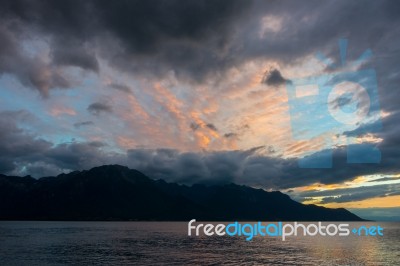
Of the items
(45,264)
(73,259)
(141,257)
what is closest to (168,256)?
(141,257)

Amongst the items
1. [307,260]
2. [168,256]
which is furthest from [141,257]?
[307,260]

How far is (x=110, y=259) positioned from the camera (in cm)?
8394

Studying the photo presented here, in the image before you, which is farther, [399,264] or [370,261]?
[370,261]

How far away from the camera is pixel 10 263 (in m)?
74.2

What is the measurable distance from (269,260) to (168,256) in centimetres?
2713

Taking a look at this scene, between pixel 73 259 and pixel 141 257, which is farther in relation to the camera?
pixel 141 257

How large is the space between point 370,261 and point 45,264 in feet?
267

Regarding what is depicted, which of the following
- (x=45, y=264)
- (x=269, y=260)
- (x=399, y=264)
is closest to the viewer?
(x=45, y=264)

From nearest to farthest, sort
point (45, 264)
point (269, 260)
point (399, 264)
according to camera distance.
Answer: point (45, 264) → point (399, 264) → point (269, 260)

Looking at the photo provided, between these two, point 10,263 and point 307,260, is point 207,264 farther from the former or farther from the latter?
point 10,263

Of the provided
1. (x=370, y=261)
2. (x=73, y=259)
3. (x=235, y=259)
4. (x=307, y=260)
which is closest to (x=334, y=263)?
(x=307, y=260)

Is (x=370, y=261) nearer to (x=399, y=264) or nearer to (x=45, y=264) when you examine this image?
(x=399, y=264)

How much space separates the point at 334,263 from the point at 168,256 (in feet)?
141

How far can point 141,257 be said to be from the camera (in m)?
87.6
